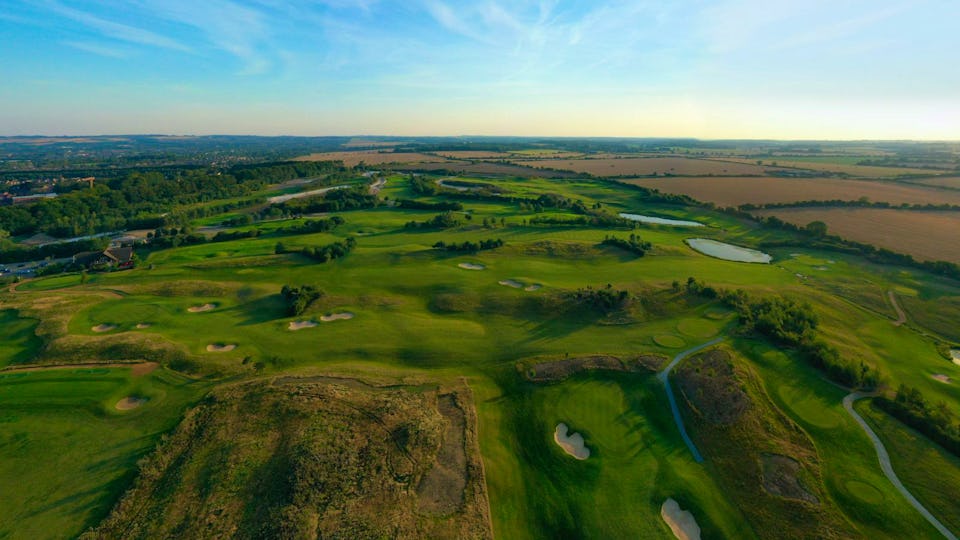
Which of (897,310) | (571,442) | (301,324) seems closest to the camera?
(571,442)

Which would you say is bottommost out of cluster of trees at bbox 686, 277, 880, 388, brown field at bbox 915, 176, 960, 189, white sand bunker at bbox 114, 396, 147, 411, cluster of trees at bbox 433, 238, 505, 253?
white sand bunker at bbox 114, 396, 147, 411

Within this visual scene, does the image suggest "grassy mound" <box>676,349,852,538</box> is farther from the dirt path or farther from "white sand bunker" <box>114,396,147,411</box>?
"white sand bunker" <box>114,396,147,411</box>

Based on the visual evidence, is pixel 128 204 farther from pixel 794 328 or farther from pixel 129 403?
pixel 794 328

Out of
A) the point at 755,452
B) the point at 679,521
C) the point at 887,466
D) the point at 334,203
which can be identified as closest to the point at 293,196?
the point at 334,203

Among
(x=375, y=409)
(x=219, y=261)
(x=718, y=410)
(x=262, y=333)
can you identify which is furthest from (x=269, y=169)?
(x=718, y=410)

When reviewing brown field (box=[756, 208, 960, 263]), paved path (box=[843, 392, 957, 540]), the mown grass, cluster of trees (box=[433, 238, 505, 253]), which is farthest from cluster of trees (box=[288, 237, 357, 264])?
brown field (box=[756, 208, 960, 263])

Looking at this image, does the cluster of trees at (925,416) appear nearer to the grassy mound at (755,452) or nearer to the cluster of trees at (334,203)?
the grassy mound at (755,452)

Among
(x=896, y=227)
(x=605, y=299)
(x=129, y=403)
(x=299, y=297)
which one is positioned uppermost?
(x=896, y=227)
